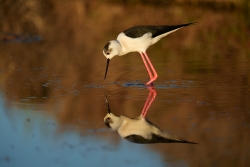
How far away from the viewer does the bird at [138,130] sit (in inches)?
183

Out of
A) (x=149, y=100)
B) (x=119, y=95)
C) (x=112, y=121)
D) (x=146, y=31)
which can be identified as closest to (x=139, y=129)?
(x=112, y=121)

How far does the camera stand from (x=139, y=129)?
5.00 m

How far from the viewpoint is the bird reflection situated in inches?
183

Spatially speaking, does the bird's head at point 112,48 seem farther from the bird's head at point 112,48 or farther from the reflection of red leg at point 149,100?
the reflection of red leg at point 149,100

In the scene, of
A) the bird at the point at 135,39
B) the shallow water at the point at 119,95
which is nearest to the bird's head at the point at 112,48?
the bird at the point at 135,39

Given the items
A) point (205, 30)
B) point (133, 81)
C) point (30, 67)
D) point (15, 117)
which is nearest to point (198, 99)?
point (133, 81)

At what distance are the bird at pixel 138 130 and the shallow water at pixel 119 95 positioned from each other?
0.24 feet

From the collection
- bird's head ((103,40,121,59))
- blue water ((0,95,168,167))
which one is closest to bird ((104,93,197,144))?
blue water ((0,95,168,167))

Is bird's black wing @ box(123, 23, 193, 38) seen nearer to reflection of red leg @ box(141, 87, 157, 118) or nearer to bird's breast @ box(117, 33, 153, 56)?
bird's breast @ box(117, 33, 153, 56)

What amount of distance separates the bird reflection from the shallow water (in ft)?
0.24

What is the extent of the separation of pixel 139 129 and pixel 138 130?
0.03 m

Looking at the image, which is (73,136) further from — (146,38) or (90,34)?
(90,34)

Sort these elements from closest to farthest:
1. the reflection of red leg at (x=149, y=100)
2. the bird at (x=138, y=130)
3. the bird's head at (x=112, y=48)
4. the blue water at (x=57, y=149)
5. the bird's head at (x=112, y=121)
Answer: the blue water at (x=57, y=149) → the bird at (x=138, y=130) → the bird's head at (x=112, y=121) → the reflection of red leg at (x=149, y=100) → the bird's head at (x=112, y=48)

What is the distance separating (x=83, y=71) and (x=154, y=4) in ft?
19.7
